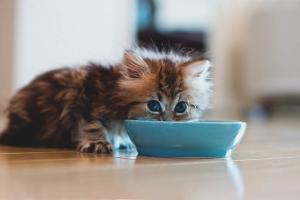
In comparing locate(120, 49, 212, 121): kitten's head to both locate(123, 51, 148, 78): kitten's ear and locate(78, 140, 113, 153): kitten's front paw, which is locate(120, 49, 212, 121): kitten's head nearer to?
locate(123, 51, 148, 78): kitten's ear

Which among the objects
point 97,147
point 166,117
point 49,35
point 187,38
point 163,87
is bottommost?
point 97,147

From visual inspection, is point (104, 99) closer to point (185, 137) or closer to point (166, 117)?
point (166, 117)

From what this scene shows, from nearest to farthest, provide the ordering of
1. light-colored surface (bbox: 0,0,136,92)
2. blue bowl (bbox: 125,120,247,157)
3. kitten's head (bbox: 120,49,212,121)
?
blue bowl (bbox: 125,120,247,157) → kitten's head (bbox: 120,49,212,121) → light-colored surface (bbox: 0,0,136,92)

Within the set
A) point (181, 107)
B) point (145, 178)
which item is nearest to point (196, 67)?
point (181, 107)

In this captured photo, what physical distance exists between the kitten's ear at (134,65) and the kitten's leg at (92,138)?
0.30m

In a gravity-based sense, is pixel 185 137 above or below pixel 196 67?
below

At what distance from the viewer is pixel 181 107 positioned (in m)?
1.72

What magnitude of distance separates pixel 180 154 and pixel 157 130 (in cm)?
15

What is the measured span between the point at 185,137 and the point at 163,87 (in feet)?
0.87

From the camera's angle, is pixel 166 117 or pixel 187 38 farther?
pixel 187 38

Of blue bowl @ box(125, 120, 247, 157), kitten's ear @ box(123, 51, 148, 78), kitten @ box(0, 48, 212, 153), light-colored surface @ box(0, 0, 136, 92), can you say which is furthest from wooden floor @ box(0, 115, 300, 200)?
light-colored surface @ box(0, 0, 136, 92)

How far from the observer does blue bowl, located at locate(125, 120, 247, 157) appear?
1.49 meters

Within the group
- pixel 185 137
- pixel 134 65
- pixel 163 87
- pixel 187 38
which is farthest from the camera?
pixel 187 38

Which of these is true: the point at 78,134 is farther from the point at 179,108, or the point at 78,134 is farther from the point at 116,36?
the point at 116,36
